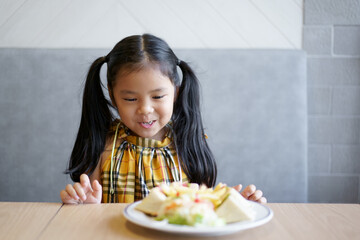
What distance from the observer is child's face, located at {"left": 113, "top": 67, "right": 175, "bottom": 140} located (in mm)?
1000

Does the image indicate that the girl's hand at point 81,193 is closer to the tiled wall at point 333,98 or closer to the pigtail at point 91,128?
the pigtail at point 91,128

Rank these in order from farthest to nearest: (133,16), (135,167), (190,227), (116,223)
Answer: (133,16) < (135,167) < (116,223) < (190,227)

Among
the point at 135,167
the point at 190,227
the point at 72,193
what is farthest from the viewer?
the point at 135,167

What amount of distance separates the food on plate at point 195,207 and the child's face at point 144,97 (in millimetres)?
418

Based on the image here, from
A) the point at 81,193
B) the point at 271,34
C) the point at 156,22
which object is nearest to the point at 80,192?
the point at 81,193

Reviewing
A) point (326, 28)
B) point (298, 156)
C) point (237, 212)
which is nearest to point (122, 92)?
point (237, 212)

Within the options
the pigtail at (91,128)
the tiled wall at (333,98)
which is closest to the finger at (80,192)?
the pigtail at (91,128)

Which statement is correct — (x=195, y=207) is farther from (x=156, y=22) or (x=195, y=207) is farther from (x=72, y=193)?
(x=156, y=22)

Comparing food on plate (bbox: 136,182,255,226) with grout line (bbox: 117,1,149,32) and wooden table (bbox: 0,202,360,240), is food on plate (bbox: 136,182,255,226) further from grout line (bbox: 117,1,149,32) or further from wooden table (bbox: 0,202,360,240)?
grout line (bbox: 117,1,149,32)

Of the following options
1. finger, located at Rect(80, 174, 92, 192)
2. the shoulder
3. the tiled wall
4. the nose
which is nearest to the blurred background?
the tiled wall

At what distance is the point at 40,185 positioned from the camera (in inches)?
57.4

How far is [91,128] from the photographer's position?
3.78 ft

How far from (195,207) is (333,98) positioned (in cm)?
130

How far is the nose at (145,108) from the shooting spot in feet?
3.25
